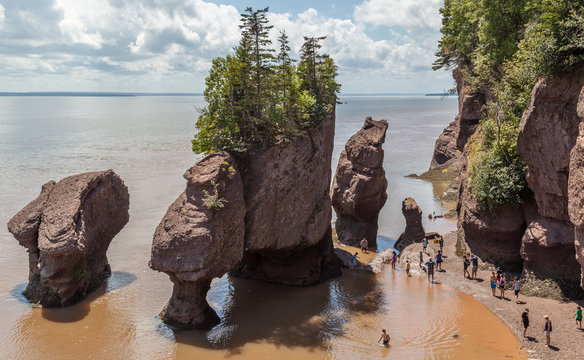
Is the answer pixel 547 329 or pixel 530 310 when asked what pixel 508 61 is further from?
pixel 547 329

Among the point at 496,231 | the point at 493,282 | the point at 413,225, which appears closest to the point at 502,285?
the point at 493,282

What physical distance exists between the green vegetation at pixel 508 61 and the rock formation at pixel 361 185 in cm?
731

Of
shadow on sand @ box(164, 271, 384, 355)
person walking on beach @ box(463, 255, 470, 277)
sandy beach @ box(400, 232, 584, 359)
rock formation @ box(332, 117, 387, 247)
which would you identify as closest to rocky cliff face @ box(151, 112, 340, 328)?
shadow on sand @ box(164, 271, 384, 355)

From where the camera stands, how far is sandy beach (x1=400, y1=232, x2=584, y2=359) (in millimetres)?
21000

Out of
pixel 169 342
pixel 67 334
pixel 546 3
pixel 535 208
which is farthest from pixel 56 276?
pixel 546 3

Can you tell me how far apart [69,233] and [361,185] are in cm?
2166

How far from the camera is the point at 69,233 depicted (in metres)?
25.4

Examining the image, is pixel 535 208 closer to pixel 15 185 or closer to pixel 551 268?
pixel 551 268

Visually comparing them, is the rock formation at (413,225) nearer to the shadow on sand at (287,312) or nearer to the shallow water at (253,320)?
the shallow water at (253,320)

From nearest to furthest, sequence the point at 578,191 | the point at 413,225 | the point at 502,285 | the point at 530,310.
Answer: the point at 578,191, the point at 530,310, the point at 502,285, the point at 413,225

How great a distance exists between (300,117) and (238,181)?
5945mm

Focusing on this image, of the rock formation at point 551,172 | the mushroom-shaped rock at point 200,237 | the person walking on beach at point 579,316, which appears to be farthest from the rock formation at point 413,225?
the mushroom-shaped rock at point 200,237

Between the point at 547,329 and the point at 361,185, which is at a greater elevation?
the point at 361,185

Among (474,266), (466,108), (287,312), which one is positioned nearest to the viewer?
(287,312)
